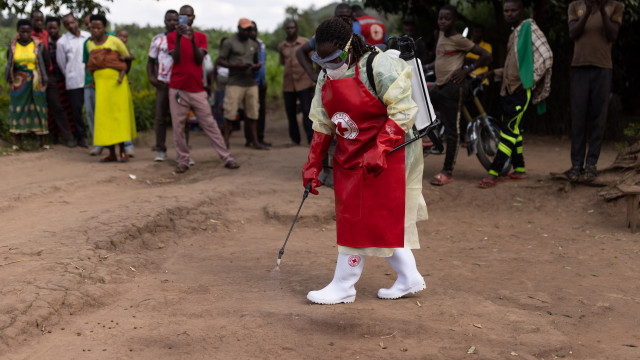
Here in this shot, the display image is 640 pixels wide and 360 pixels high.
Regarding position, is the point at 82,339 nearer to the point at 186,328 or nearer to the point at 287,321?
the point at 186,328

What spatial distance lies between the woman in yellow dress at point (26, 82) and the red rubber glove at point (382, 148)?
752 cm

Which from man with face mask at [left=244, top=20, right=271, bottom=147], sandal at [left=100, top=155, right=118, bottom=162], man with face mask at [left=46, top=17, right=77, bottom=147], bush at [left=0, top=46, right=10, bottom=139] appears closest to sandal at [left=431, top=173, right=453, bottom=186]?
man with face mask at [left=244, top=20, right=271, bottom=147]

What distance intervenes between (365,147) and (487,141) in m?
4.51

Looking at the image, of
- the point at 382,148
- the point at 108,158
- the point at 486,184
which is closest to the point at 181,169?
the point at 108,158

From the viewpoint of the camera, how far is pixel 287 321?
3.57 m

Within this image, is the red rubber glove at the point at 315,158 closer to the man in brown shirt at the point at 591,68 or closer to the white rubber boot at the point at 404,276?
the white rubber boot at the point at 404,276

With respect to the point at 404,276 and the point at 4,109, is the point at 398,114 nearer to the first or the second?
the point at 404,276

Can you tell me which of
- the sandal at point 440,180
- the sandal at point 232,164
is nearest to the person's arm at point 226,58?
the sandal at point 232,164

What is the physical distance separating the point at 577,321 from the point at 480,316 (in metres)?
0.58

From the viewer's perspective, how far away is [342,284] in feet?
12.7

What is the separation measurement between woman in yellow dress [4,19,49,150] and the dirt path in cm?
223

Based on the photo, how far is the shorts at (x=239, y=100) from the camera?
9.54m

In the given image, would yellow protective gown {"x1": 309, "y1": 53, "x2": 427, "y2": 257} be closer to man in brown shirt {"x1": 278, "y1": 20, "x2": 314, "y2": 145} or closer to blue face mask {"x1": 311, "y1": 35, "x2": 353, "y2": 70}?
blue face mask {"x1": 311, "y1": 35, "x2": 353, "y2": 70}

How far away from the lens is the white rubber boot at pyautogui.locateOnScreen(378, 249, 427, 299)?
3.89 meters
